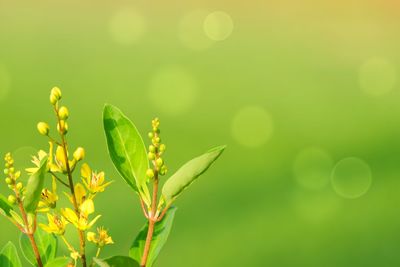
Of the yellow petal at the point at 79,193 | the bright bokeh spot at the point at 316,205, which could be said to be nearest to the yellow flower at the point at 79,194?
the yellow petal at the point at 79,193

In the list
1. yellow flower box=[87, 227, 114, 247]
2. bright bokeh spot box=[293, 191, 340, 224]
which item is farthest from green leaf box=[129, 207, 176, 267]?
bright bokeh spot box=[293, 191, 340, 224]

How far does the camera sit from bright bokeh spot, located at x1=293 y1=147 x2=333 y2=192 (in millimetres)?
1661

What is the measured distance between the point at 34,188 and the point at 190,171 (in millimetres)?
103

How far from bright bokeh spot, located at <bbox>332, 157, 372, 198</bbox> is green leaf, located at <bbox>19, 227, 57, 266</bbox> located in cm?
116

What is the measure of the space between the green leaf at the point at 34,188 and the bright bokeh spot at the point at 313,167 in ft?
4.14

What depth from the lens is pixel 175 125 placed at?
1.79m

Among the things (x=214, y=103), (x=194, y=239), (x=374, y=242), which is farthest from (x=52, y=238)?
(x=214, y=103)

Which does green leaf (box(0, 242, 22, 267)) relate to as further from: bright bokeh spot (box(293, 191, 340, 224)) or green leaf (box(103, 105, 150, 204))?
bright bokeh spot (box(293, 191, 340, 224))

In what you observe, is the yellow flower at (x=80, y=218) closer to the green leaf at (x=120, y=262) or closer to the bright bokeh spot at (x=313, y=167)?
the green leaf at (x=120, y=262)

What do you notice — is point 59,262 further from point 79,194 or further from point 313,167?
point 313,167

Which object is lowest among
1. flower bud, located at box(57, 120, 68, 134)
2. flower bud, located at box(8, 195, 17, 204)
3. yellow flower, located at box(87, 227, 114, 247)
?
yellow flower, located at box(87, 227, 114, 247)

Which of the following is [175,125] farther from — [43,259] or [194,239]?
[43,259]

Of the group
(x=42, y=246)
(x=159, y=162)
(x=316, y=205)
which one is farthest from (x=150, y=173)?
(x=316, y=205)

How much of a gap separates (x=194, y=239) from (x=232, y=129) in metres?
0.43
